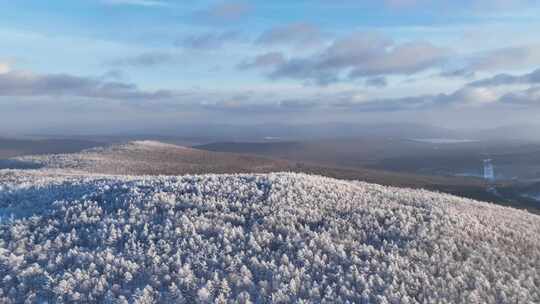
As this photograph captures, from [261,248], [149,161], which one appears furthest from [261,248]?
[149,161]

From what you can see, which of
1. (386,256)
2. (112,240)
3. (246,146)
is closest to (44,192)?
(112,240)

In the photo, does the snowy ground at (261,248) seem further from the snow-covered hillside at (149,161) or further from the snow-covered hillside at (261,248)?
the snow-covered hillside at (149,161)

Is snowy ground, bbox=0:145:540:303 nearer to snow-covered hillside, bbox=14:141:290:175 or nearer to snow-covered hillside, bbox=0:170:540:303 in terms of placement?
snow-covered hillside, bbox=0:170:540:303

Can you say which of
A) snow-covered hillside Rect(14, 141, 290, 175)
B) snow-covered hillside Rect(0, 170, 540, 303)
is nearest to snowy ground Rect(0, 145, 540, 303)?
snow-covered hillside Rect(0, 170, 540, 303)

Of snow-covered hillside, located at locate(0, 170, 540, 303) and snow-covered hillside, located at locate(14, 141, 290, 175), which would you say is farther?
snow-covered hillside, located at locate(14, 141, 290, 175)

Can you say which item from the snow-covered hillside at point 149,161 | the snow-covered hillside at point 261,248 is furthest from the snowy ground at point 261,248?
the snow-covered hillside at point 149,161

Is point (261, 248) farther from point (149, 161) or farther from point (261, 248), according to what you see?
point (149, 161)

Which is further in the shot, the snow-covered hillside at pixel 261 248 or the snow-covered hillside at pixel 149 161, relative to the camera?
the snow-covered hillside at pixel 149 161
